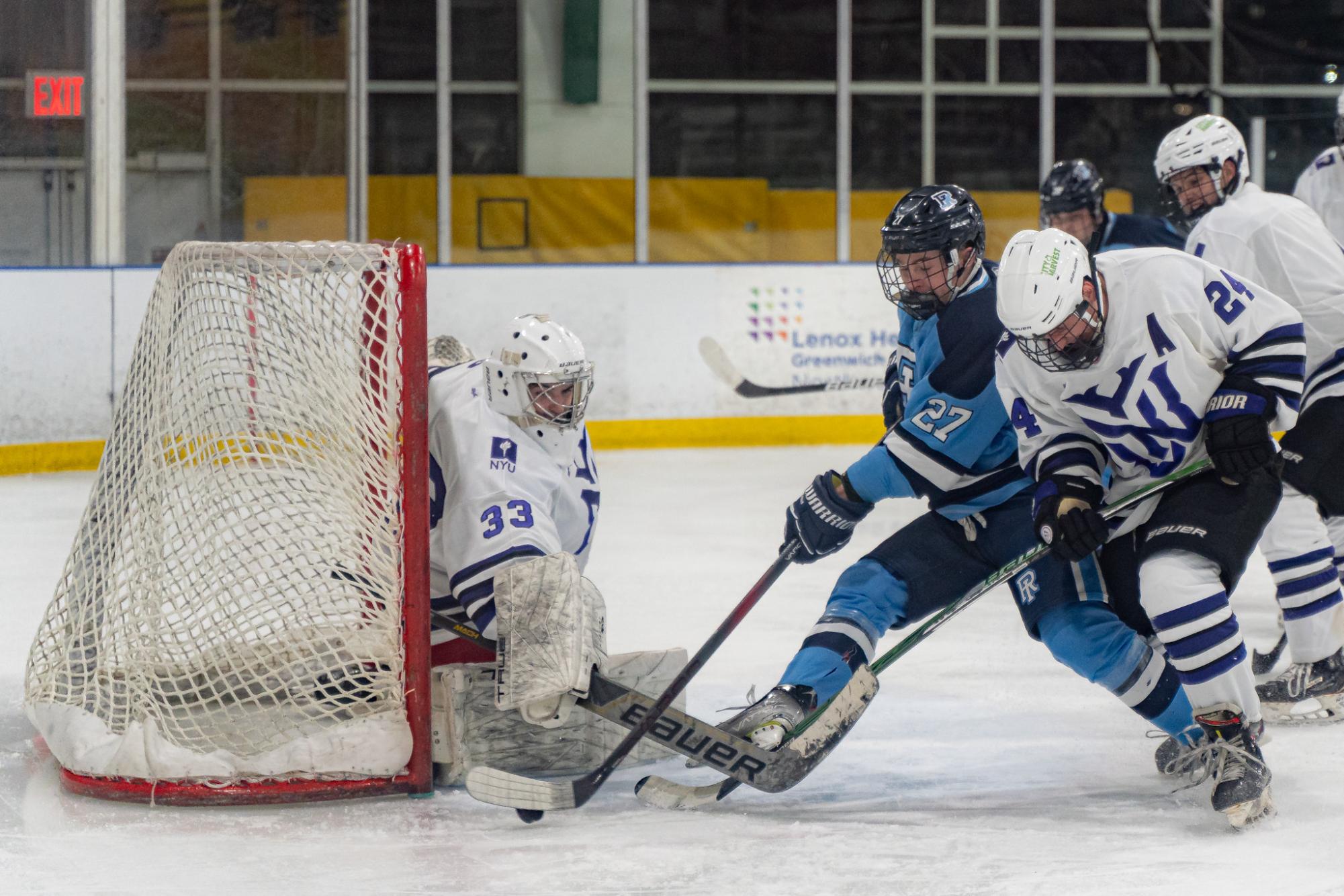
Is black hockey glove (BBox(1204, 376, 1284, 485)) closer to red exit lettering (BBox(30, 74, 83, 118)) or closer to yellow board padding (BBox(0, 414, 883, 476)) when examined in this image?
yellow board padding (BBox(0, 414, 883, 476))

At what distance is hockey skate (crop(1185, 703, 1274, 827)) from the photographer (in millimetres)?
2438

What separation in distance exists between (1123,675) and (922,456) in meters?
0.45

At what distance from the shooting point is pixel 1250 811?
2.45 m

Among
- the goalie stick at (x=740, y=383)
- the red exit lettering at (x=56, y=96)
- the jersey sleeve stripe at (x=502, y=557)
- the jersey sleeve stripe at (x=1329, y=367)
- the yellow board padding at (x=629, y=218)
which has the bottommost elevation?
the jersey sleeve stripe at (x=502, y=557)

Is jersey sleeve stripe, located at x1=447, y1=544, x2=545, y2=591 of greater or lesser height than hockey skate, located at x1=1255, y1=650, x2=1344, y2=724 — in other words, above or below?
above

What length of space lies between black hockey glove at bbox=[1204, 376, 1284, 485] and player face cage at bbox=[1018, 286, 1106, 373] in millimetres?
194

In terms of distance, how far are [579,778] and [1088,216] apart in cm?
261

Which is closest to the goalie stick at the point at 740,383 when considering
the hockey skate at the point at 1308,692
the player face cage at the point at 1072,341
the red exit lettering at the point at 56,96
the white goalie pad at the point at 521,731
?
the red exit lettering at the point at 56,96

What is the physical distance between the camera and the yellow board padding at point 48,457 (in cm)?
631

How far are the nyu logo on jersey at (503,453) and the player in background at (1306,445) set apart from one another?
128 cm

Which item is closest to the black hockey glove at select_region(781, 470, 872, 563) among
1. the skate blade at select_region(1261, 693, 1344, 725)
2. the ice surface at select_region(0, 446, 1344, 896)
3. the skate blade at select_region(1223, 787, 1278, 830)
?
the ice surface at select_region(0, 446, 1344, 896)

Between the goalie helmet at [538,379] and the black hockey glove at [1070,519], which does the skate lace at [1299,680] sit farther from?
the goalie helmet at [538,379]

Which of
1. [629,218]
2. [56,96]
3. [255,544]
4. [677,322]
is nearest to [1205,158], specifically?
[255,544]

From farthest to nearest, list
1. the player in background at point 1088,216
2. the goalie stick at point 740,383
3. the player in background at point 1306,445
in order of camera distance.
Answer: the goalie stick at point 740,383, the player in background at point 1088,216, the player in background at point 1306,445
